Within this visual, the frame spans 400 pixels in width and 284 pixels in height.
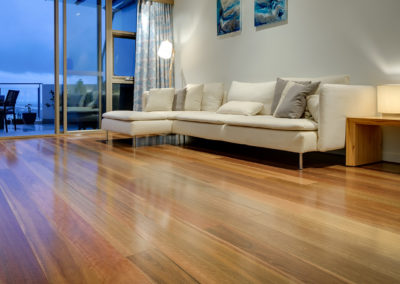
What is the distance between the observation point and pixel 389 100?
301cm

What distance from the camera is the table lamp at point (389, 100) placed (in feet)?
9.77

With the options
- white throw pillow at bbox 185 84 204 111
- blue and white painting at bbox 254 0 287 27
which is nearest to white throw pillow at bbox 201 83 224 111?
white throw pillow at bbox 185 84 204 111

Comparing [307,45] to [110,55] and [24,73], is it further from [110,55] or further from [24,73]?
[24,73]

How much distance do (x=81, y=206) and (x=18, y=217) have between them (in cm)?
31

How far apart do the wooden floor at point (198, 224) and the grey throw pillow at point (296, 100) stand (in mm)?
576

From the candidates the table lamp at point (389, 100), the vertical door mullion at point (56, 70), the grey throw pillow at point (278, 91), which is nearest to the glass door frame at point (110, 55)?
the vertical door mullion at point (56, 70)

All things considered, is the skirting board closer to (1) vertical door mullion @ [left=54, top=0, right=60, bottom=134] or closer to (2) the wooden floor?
(2) the wooden floor

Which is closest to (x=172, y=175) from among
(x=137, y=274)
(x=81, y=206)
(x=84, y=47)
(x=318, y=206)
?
(x=81, y=206)

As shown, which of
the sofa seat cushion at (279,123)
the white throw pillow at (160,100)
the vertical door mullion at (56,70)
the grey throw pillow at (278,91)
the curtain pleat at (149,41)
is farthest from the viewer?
the curtain pleat at (149,41)

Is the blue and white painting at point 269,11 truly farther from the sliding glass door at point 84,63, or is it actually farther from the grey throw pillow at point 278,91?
the sliding glass door at point 84,63

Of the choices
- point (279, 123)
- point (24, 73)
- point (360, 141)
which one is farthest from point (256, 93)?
point (24, 73)

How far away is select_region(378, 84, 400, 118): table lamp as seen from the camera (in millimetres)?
2978

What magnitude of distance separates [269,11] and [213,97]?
127 centimetres

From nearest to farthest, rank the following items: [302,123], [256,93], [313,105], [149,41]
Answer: [302,123]
[313,105]
[256,93]
[149,41]
